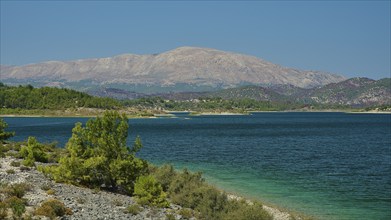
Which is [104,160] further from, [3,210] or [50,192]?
[3,210]

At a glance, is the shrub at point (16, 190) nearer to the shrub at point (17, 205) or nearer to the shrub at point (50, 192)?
the shrub at point (17, 205)

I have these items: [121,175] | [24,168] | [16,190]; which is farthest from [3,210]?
[24,168]

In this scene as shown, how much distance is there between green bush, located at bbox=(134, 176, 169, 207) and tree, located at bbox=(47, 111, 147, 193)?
114 inches

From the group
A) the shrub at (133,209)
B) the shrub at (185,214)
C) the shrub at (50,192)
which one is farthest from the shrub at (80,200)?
the shrub at (185,214)

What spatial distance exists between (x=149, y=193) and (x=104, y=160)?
623cm

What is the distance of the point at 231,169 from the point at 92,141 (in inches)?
1412

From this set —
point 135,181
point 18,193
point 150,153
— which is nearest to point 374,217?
point 135,181

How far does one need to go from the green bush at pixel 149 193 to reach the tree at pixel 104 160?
289cm

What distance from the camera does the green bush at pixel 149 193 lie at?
3844 centimetres

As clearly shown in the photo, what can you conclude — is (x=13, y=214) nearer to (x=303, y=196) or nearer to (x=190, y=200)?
(x=190, y=200)

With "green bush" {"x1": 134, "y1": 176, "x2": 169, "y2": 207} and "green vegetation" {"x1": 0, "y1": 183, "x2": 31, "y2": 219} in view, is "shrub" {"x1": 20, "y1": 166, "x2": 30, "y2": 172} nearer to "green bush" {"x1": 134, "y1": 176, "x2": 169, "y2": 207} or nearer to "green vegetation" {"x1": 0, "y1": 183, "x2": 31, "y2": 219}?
"green vegetation" {"x1": 0, "y1": 183, "x2": 31, "y2": 219}

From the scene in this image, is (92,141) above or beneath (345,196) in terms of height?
above

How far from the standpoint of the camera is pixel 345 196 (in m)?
53.5

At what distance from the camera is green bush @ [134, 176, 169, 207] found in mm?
38438
